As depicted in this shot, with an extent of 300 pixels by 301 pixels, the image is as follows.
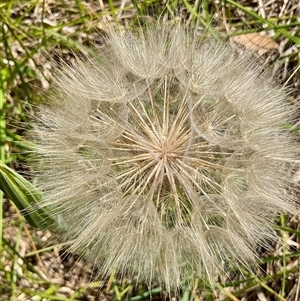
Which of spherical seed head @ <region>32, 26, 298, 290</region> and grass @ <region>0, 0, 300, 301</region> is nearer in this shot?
spherical seed head @ <region>32, 26, 298, 290</region>

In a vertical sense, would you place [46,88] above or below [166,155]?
above

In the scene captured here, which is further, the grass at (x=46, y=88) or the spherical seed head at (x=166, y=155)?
the grass at (x=46, y=88)

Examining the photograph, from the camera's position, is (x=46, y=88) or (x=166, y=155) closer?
(x=166, y=155)

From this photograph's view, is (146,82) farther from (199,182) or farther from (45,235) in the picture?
(45,235)
